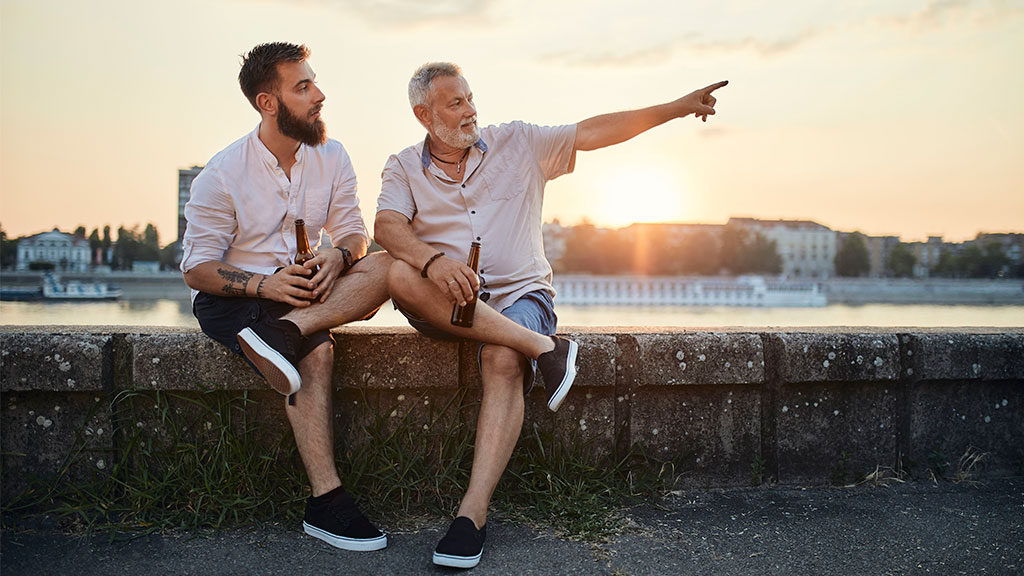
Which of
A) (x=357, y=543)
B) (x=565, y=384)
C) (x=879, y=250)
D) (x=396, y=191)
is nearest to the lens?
(x=357, y=543)

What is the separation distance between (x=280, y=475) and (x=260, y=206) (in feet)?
2.70

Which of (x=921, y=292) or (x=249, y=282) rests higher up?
(x=249, y=282)

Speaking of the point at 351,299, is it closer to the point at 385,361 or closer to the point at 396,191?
the point at 385,361

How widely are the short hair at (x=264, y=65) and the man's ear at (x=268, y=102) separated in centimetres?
1

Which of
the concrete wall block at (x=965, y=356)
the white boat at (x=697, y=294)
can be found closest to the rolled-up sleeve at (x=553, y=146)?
the concrete wall block at (x=965, y=356)

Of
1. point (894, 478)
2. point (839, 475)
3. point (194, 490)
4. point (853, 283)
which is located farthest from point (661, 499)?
point (853, 283)

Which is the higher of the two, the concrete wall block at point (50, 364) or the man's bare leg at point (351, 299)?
the man's bare leg at point (351, 299)

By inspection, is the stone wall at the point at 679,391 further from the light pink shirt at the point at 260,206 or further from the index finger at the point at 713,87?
the index finger at the point at 713,87

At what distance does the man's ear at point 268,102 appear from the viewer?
8.04 ft

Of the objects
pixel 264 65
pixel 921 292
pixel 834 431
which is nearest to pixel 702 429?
pixel 834 431

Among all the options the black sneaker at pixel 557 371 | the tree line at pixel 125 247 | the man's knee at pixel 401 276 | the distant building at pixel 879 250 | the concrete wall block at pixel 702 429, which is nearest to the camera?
the black sneaker at pixel 557 371

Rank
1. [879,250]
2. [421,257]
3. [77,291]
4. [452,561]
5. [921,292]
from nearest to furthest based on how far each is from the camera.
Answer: [452,561]
[421,257]
[77,291]
[921,292]
[879,250]

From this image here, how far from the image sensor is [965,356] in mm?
2729

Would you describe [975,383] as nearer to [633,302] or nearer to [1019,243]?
[633,302]
